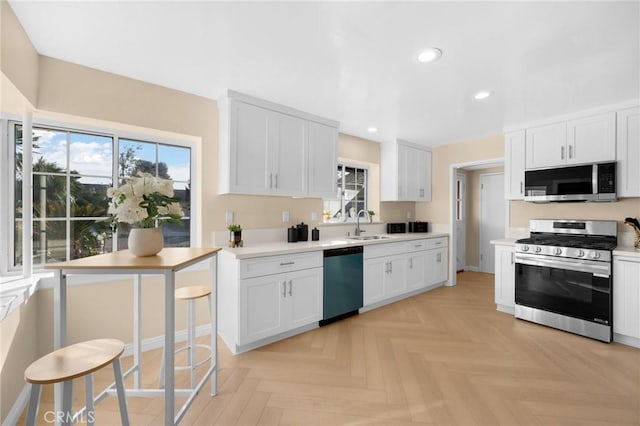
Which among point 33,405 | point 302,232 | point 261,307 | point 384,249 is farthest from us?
point 384,249

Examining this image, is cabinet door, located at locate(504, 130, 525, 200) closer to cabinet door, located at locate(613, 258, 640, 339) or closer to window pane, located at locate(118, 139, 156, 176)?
cabinet door, located at locate(613, 258, 640, 339)

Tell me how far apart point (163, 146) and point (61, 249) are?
125 centimetres

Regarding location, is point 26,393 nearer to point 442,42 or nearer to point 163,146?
point 163,146

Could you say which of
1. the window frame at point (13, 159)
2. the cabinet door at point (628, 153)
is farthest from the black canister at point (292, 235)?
the cabinet door at point (628, 153)

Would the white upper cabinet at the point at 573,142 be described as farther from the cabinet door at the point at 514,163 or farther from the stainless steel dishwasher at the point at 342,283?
the stainless steel dishwasher at the point at 342,283

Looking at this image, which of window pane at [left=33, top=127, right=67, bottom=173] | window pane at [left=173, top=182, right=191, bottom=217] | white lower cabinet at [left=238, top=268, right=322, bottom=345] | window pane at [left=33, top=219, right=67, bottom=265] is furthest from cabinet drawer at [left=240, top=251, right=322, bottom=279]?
window pane at [left=33, top=127, right=67, bottom=173]

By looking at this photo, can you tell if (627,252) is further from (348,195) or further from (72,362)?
(72,362)

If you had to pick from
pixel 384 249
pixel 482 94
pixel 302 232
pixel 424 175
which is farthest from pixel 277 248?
pixel 424 175

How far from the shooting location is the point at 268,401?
191cm

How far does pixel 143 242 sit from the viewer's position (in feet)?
5.20

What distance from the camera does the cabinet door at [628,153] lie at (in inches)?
112

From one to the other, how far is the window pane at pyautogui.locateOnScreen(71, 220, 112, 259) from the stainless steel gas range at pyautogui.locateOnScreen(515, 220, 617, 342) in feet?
14.3

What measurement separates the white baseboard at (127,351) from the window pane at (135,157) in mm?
1577

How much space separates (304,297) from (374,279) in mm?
1115
